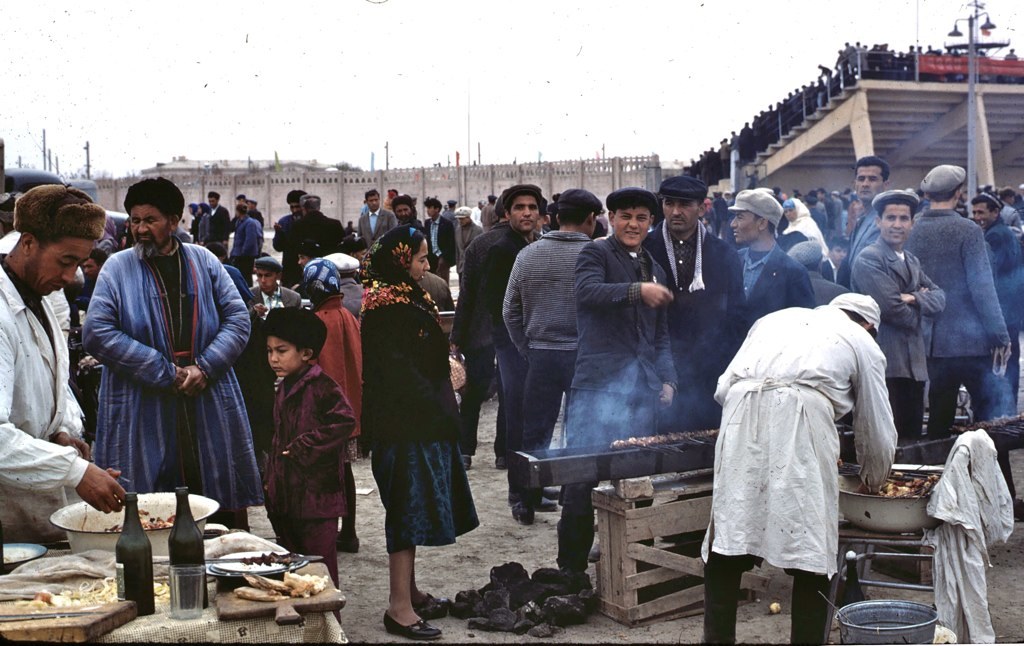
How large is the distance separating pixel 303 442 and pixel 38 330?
4.14 feet

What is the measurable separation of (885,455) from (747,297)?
190 cm

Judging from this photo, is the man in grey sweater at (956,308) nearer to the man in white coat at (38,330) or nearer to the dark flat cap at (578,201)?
the dark flat cap at (578,201)

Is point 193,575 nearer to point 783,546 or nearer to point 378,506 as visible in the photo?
point 783,546

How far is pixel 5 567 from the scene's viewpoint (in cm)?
313

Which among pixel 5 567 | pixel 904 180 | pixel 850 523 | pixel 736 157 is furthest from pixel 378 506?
pixel 904 180

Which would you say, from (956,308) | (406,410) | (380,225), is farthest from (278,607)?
(380,225)

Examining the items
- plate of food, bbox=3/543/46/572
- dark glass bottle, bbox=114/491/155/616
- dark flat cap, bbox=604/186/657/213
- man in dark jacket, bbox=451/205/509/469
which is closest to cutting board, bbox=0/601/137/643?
dark glass bottle, bbox=114/491/155/616

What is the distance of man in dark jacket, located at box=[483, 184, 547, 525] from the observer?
7062mm

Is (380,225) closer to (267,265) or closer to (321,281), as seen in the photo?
(267,265)

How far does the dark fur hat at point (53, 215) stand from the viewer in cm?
340

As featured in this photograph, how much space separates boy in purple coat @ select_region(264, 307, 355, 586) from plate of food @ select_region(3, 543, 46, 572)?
1337 millimetres

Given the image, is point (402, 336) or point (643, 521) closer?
point (402, 336)

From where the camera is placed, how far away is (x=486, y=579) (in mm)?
5742

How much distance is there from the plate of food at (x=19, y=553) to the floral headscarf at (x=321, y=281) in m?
3.19
